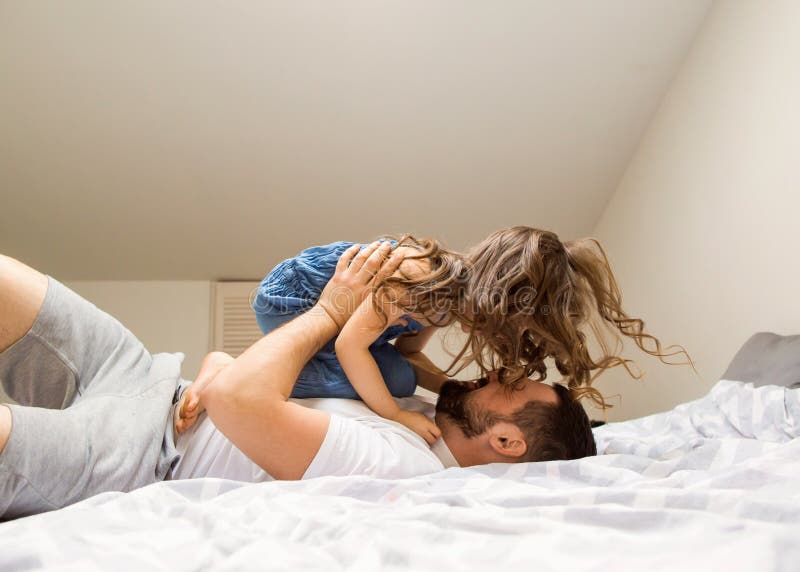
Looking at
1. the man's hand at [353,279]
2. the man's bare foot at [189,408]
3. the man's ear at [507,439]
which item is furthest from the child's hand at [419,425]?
the man's bare foot at [189,408]

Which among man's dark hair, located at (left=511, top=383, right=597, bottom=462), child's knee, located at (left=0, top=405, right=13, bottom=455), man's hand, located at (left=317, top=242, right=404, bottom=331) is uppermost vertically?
man's hand, located at (left=317, top=242, right=404, bottom=331)

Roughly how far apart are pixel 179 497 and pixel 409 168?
2343mm

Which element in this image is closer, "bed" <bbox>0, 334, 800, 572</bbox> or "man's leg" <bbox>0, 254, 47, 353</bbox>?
"bed" <bbox>0, 334, 800, 572</bbox>

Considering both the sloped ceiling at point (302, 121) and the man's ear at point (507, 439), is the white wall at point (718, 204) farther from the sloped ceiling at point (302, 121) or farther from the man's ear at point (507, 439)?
the man's ear at point (507, 439)

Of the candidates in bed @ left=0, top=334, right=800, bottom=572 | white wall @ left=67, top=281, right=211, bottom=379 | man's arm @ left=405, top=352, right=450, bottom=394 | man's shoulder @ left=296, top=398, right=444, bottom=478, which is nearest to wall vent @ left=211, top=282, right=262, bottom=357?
white wall @ left=67, top=281, right=211, bottom=379

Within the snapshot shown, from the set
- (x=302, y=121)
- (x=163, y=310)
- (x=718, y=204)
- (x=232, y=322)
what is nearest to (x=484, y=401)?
(x=718, y=204)

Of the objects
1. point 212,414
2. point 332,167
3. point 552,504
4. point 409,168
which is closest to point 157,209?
point 332,167

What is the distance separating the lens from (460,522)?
87 cm

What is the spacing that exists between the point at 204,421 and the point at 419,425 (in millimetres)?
415

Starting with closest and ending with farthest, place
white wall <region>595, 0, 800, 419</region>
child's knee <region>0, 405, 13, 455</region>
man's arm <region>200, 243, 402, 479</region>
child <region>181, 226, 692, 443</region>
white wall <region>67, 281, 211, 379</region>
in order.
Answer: child's knee <region>0, 405, 13, 455</region>, man's arm <region>200, 243, 402, 479</region>, child <region>181, 226, 692, 443</region>, white wall <region>595, 0, 800, 419</region>, white wall <region>67, 281, 211, 379</region>

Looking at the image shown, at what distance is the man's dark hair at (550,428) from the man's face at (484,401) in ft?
0.05

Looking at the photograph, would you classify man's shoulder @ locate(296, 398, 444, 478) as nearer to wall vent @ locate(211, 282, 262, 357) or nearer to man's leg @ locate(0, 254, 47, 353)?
man's leg @ locate(0, 254, 47, 353)

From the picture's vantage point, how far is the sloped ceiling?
260cm

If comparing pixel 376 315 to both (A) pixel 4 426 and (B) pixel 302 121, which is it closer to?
(A) pixel 4 426
